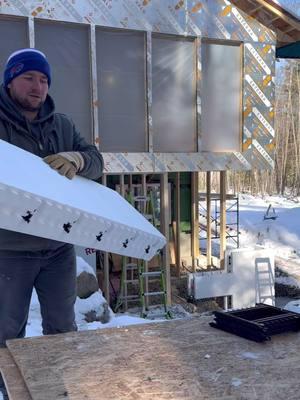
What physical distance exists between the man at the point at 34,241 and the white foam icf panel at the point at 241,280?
5.90 meters

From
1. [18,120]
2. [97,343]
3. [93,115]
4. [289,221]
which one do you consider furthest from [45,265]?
[289,221]

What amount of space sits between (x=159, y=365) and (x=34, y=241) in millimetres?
776

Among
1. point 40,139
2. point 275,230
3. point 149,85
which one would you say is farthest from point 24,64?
point 275,230

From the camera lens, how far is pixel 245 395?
1.22 metres

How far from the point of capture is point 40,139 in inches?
81.4

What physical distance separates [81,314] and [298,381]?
3719 millimetres

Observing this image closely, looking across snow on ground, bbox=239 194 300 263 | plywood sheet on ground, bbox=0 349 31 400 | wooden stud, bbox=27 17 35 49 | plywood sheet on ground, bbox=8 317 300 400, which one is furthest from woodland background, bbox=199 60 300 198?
plywood sheet on ground, bbox=0 349 31 400

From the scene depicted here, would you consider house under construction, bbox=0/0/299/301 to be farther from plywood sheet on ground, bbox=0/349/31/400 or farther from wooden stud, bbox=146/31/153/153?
plywood sheet on ground, bbox=0/349/31/400

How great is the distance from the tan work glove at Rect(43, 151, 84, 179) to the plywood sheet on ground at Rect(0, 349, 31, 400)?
75cm

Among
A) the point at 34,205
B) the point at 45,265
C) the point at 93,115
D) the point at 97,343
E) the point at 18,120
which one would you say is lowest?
the point at 97,343

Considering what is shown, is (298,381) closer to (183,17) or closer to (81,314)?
(81,314)

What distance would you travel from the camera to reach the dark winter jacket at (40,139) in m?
1.90

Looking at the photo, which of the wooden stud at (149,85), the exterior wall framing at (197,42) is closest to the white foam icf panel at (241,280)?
the exterior wall framing at (197,42)

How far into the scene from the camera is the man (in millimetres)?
1898
